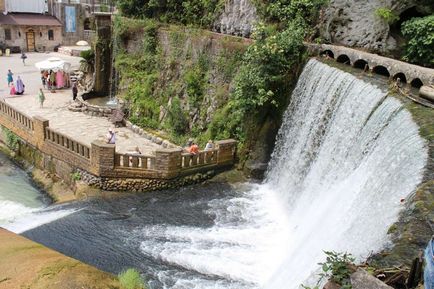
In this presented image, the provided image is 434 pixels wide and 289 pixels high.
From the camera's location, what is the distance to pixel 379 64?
1476 cm

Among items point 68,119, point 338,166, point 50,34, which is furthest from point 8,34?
point 338,166

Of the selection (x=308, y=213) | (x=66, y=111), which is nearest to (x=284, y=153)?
(x=308, y=213)

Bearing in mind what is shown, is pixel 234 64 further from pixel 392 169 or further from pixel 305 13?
pixel 392 169

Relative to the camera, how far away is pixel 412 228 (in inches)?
264

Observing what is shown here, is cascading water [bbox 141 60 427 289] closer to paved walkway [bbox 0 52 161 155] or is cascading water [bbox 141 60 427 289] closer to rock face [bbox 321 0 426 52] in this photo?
rock face [bbox 321 0 426 52]

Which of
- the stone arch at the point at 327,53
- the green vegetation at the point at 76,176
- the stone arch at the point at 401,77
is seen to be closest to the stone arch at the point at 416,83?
the stone arch at the point at 401,77

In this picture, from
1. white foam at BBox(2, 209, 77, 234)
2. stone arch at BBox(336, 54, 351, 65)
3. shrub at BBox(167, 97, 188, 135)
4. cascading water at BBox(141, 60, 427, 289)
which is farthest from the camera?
shrub at BBox(167, 97, 188, 135)

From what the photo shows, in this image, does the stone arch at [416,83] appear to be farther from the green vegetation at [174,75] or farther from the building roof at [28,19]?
the building roof at [28,19]

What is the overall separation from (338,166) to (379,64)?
4324mm

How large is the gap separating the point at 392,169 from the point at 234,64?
11.6 metres

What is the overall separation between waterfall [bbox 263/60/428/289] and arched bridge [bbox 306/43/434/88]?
121 centimetres

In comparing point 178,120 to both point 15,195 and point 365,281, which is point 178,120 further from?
point 365,281

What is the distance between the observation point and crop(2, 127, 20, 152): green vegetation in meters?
21.1

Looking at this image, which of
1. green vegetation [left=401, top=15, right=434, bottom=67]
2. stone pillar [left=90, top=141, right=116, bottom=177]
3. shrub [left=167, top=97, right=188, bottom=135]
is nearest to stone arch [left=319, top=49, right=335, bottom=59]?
green vegetation [left=401, top=15, right=434, bottom=67]
